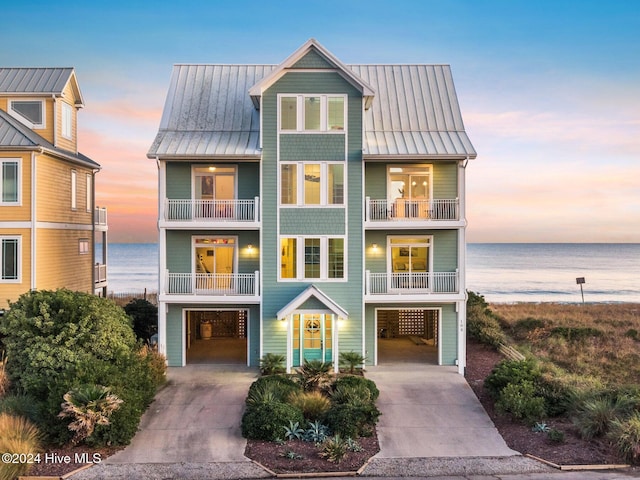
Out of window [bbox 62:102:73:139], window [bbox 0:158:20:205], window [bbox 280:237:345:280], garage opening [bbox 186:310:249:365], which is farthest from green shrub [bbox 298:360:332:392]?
window [bbox 62:102:73:139]

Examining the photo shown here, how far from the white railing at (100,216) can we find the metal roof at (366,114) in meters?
8.10

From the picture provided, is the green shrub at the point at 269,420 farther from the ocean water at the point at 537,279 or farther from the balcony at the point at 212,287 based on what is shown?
the ocean water at the point at 537,279

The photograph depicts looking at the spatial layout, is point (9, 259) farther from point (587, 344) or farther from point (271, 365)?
point (587, 344)

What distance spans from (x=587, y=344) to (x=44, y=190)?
2426 centimetres

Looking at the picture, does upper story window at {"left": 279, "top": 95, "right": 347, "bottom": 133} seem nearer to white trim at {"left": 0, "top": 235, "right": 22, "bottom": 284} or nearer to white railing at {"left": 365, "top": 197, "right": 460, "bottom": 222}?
white railing at {"left": 365, "top": 197, "right": 460, "bottom": 222}

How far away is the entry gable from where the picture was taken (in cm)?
1798

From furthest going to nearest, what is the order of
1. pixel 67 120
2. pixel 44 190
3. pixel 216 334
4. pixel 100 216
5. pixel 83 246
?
1. pixel 100 216
2. pixel 216 334
3. pixel 83 246
4. pixel 67 120
5. pixel 44 190

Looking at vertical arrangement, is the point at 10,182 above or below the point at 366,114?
below

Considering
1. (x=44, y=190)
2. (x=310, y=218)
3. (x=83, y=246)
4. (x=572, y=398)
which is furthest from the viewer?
(x=83, y=246)

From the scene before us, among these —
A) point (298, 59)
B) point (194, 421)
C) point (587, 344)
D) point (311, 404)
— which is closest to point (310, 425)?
point (311, 404)

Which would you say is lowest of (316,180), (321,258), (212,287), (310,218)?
(212,287)

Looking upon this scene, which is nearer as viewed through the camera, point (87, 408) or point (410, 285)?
point (87, 408)

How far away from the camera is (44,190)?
20.1 m

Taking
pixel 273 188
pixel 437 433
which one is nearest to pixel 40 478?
pixel 437 433
